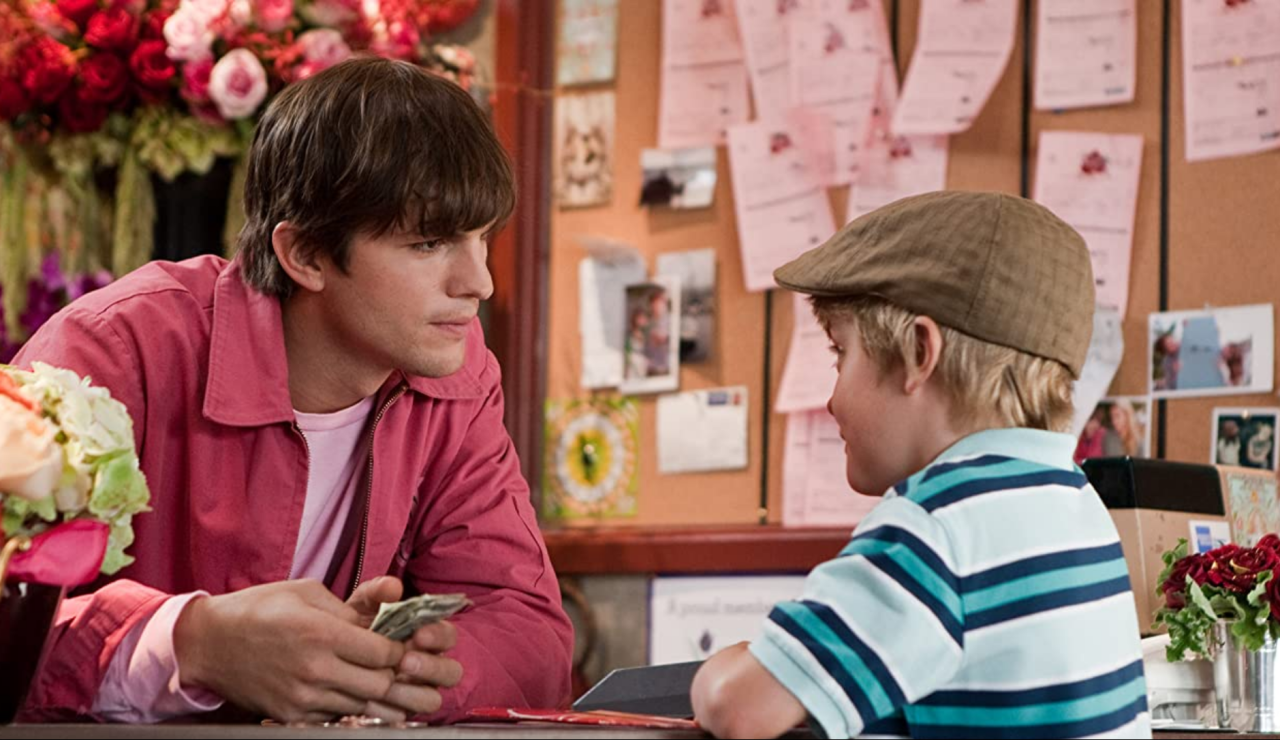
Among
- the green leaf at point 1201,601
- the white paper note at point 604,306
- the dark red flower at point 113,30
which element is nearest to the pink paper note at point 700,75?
the white paper note at point 604,306

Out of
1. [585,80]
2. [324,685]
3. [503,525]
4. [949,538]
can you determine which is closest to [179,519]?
[503,525]

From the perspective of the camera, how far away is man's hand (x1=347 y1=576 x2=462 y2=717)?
132 centimetres

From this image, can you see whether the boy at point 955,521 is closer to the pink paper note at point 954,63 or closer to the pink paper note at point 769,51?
the pink paper note at point 954,63

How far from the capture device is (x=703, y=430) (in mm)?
2662

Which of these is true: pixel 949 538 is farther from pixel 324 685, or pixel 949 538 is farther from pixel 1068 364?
pixel 324 685

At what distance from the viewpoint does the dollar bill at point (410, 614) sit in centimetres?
123

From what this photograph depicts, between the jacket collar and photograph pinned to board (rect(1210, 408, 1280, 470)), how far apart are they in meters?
1.13

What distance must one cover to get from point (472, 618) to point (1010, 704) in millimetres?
651

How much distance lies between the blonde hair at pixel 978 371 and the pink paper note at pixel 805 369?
1283mm

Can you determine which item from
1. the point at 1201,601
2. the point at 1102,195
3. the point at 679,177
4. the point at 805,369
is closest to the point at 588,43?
the point at 679,177

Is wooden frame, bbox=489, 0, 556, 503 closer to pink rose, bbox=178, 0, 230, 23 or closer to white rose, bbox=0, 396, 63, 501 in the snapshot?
pink rose, bbox=178, 0, 230, 23

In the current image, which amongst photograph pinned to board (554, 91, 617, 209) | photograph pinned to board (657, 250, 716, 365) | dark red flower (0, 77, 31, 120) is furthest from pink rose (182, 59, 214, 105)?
photograph pinned to board (657, 250, 716, 365)

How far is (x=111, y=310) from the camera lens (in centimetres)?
163

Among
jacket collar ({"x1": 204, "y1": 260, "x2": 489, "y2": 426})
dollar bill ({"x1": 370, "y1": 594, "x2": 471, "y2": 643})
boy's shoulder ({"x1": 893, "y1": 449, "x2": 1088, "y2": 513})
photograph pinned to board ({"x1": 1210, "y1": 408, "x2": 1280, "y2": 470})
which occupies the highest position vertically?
jacket collar ({"x1": 204, "y1": 260, "x2": 489, "y2": 426})
